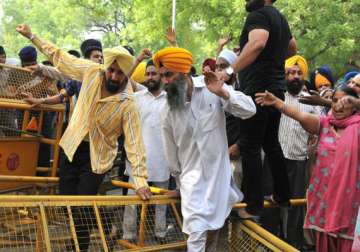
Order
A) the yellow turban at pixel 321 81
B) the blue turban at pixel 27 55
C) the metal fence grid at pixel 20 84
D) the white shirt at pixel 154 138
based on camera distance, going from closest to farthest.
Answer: the metal fence grid at pixel 20 84, the white shirt at pixel 154 138, the blue turban at pixel 27 55, the yellow turban at pixel 321 81

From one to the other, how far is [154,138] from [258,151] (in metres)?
1.85

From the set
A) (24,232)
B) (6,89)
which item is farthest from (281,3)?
(24,232)

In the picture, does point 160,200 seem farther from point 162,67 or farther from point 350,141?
point 350,141

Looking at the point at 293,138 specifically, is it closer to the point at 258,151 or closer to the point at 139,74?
the point at 258,151

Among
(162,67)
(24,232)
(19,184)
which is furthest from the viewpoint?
(19,184)

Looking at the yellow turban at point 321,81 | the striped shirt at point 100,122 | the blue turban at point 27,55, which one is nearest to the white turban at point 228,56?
the striped shirt at point 100,122

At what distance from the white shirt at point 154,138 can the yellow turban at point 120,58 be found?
59.7 inches

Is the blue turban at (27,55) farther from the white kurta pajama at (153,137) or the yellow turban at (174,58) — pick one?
the yellow turban at (174,58)

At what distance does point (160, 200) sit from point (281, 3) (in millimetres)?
11812

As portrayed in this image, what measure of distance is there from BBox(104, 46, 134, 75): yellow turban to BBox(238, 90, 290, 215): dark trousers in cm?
102

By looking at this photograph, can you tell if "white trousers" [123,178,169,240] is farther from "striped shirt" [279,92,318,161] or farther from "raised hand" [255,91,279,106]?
"striped shirt" [279,92,318,161]

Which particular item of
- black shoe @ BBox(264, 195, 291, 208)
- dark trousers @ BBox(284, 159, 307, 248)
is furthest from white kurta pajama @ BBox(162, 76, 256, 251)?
dark trousers @ BBox(284, 159, 307, 248)

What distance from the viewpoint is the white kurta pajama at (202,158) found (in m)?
3.72

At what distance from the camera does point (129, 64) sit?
3.99 metres
